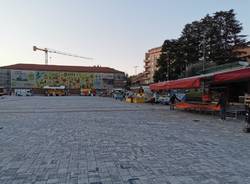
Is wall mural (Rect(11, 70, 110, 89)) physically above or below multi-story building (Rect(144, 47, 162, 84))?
below

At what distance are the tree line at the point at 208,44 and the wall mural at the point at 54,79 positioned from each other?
80.5 m

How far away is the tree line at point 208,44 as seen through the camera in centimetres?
4878

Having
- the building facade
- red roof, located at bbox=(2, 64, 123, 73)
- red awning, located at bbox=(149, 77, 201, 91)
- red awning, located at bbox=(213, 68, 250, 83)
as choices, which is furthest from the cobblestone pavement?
red roof, located at bbox=(2, 64, 123, 73)

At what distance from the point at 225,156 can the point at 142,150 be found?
6.96 feet

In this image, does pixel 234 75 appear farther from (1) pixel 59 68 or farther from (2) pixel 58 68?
(1) pixel 59 68

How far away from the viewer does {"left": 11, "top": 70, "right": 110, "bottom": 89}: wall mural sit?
124 meters

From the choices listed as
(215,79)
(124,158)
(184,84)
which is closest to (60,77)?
(184,84)

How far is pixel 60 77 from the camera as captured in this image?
437 ft

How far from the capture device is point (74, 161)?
22.0 feet

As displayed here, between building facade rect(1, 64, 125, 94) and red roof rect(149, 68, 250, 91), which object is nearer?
red roof rect(149, 68, 250, 91)

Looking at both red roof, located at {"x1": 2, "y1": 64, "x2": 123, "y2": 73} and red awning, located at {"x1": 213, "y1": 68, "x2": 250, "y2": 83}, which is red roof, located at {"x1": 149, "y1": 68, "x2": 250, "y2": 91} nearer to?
red awning, located at {"x1": 213, "y1": 68, "x2": 250, "y2": 83}

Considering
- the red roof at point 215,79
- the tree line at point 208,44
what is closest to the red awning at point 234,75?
the red roof at point 215,79

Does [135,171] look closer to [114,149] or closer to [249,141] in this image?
[114,149]

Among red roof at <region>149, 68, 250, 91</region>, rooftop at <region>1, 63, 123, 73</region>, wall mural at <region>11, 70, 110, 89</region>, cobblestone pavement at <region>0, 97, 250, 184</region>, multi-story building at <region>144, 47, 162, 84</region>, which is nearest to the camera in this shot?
cobblestone pavement at <region>0, 97, 250, 184</region>
